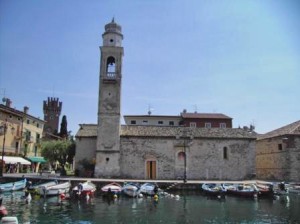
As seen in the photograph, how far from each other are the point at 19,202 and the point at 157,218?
41.2 ft

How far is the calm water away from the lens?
742 inches

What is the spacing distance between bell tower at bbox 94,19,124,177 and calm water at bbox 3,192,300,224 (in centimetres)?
966

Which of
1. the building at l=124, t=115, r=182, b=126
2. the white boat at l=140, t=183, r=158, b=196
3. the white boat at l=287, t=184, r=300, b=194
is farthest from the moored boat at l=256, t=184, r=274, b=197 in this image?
the building at l=124, t=115, r=182, b=126

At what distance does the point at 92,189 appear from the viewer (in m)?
29.5

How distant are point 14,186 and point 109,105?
586 inches

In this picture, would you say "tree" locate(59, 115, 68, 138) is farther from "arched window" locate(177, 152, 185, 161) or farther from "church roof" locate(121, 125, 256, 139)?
"arched window" locate(177, 152, 185, 161)

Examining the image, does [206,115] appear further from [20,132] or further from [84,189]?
[84,189]

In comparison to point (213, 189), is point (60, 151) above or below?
above

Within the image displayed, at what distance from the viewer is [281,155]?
4225cm

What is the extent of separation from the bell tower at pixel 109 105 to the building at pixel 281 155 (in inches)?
895

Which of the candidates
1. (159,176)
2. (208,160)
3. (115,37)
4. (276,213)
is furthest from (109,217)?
(115,37)

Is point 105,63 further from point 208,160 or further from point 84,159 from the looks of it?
point 208,160

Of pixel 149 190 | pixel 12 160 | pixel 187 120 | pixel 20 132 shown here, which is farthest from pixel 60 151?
pixel 187 120

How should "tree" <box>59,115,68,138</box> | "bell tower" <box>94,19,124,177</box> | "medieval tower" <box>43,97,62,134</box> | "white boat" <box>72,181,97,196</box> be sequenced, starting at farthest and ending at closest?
"medieval tower" <box>43,97,62,134</box> < "tree" <box>59,115,68,138</box> < "bell tower" <box>94,19,124,177</box> < "white boat" <box>72,181,97,196</box>
